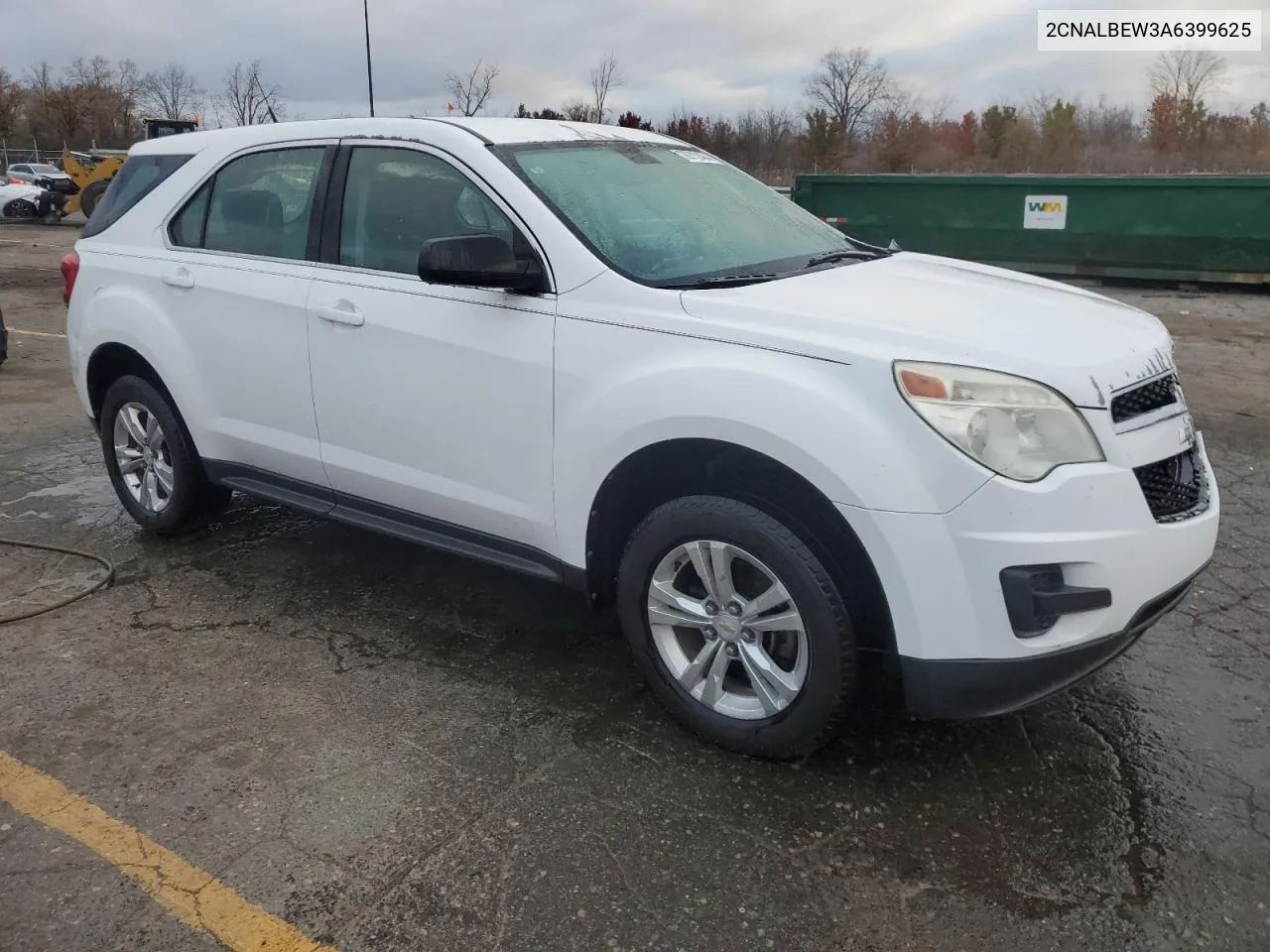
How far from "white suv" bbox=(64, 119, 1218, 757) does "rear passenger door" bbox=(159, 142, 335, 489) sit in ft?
0.05

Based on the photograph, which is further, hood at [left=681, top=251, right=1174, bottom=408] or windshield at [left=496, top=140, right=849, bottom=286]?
windshield at [left=496, top=140, right=849, bottom=286]

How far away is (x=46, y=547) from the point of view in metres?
4.83

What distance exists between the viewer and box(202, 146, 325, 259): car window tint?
160 inches

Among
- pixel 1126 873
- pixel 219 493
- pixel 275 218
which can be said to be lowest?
pixel 1126 873

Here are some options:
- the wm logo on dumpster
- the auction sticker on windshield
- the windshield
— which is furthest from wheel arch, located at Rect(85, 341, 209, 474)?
the wm logo on dumpster

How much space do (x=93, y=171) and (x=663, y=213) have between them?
27923 mm

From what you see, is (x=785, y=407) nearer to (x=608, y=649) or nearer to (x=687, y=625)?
(x=687, y=625)

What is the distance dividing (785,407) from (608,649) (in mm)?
1465

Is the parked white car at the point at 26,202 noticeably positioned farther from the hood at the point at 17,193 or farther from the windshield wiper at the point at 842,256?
the windshield wiper at the point at 842,256

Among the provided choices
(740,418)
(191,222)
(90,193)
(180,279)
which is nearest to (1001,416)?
(740,418)

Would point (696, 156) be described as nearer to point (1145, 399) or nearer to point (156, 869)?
point (1145, 399)

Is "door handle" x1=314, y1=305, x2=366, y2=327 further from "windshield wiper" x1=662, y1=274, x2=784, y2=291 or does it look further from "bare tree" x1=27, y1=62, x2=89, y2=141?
"bare tree" x1=27, y1=62, x2=89, y2=141

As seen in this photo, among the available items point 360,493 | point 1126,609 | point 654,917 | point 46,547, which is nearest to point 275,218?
point 360,493

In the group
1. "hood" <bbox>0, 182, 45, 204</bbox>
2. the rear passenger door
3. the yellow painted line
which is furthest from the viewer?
"hood" <bbox>0, 182, 45, 204</bbox>
